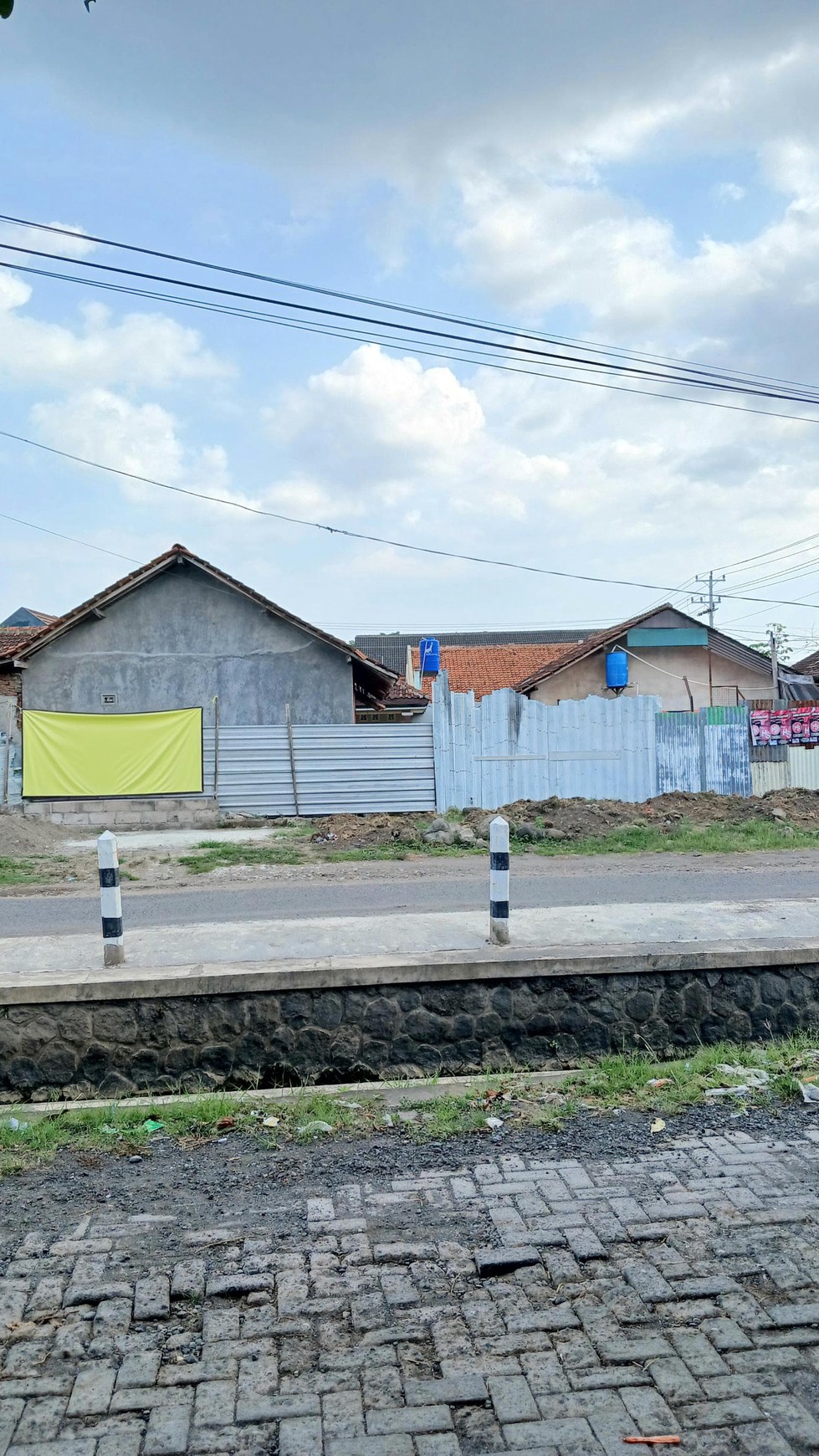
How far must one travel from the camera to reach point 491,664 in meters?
40.9

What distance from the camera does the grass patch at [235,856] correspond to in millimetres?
14133

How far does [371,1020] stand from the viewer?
592 cm

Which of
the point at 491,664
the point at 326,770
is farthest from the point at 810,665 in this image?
the point at 326,770

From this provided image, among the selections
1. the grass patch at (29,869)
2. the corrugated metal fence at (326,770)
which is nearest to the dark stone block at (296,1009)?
the grass patch at (29,869)

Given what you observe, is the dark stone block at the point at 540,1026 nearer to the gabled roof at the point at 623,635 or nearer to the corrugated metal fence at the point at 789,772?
the corrugated metal fence at the point at 789,772

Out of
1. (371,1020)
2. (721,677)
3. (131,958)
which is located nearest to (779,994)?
(371,1020)

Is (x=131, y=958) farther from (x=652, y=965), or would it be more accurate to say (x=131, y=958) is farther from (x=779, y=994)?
(x=779, y=994)

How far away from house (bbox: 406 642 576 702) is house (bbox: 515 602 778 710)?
29.4ft

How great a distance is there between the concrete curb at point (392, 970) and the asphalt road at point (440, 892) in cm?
265

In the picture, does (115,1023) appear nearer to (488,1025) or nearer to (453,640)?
(488,1025)

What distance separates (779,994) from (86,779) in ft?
50.7

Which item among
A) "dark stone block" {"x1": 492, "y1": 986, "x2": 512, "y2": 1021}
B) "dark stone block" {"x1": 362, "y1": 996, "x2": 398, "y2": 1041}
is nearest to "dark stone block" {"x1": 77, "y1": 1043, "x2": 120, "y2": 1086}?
"dark stone block" {"x1": 362, "y1": 996, "x2": 398, "y2": 1041}

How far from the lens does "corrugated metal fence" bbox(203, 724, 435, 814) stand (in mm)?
19188

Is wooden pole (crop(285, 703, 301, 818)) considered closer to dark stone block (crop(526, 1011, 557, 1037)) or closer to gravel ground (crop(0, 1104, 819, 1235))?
dark stone block (crop(526, 1011, 557, 1037))
